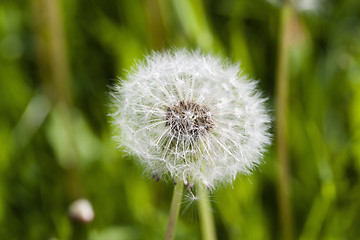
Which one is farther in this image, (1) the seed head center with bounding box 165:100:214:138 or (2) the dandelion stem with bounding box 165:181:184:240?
(1) the seed head center with bounding box 165:100:214:138

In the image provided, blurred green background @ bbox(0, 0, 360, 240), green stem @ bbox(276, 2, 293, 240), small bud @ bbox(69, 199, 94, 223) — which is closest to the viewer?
small bud @ bbox(69, 199, 94, 223)

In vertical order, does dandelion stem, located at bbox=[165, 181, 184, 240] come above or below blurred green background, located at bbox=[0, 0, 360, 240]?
below

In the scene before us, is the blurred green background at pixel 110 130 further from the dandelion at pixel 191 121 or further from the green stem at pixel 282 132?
the dandelion at pixel 191 121

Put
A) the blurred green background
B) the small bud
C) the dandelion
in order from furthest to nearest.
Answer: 1. the blurred green background
2. the small bud
3. the dandelion

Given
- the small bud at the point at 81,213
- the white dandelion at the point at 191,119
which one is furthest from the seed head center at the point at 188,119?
the small bud at the point at 81,213

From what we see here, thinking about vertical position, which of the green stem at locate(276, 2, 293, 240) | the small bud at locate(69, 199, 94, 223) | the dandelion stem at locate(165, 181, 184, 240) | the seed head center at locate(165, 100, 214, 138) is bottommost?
the dandelion stem at locate(165, 181, 184, 240)

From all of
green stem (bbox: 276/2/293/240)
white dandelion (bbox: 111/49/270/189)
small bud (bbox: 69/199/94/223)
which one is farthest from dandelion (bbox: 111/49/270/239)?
green stem (bbox: 276/2/293/240)

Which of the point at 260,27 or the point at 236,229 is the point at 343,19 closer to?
the point at 260,27

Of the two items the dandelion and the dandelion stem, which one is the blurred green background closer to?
the dandelion
